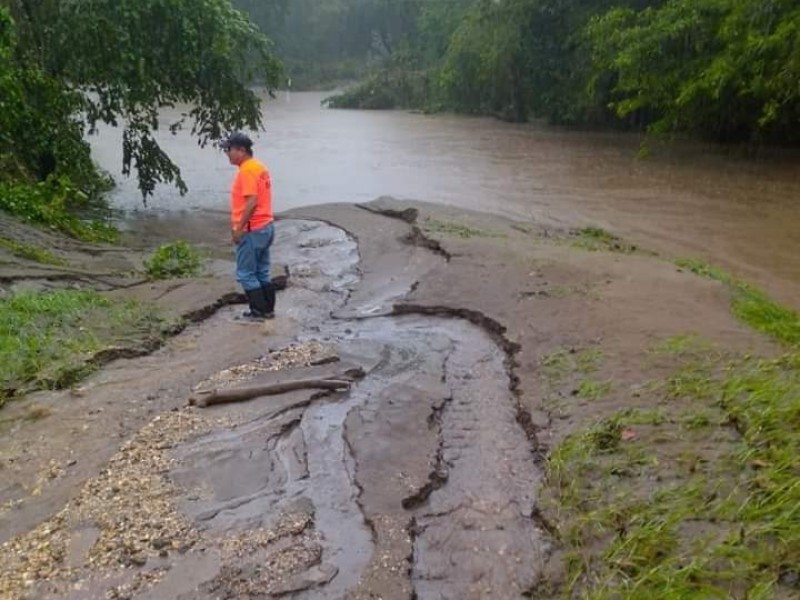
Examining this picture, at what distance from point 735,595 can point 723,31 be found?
61.6ft

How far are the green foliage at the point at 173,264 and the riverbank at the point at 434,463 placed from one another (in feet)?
7.33

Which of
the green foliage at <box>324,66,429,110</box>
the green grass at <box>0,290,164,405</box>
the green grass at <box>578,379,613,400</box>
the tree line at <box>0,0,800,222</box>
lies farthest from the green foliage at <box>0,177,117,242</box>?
the green foliage at <box>324,66,429,110</box>

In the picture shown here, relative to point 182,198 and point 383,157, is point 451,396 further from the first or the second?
point 383,157

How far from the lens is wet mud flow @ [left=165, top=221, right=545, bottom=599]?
3863 mm

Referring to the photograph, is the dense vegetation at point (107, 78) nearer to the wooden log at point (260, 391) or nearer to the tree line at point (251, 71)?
the tree line at point (251, 71)

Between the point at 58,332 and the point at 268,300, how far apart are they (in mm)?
2105

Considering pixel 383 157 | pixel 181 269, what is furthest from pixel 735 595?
pixel 383 157

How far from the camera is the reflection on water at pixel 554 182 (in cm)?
1352

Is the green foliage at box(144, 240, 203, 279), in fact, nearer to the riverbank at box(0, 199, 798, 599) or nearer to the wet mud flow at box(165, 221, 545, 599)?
the riverbank at box(0, 199, 798, 599)

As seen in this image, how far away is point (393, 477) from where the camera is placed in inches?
185

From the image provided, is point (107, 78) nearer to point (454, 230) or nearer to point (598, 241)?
point (454, 230)

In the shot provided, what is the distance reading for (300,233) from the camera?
13.6 metres

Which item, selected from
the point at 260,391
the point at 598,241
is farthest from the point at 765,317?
the point at 598,241

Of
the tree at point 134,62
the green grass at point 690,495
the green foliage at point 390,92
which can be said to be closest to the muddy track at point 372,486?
the green grass at point 690,495
